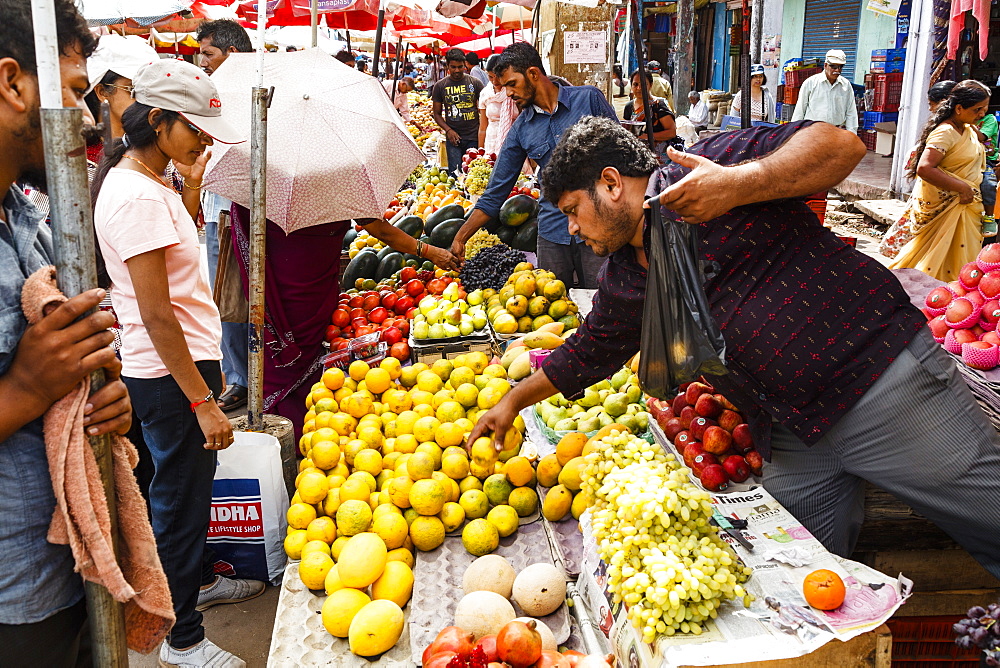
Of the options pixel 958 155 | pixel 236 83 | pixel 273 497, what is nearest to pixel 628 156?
pixel 273 497

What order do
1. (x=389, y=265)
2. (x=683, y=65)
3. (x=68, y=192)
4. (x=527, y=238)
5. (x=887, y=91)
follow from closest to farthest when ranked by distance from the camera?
(x=68, y=192) → (x=527, y=238) → (x=389, y=265) → (x=887, y=91) → (x=683, y=65)

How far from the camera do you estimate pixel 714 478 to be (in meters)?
2.45

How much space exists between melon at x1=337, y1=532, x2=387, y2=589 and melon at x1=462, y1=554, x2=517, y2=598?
1.06ft

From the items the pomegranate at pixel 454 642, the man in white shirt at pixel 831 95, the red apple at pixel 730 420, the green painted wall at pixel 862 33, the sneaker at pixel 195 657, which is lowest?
the sneaker at pixel 195 657

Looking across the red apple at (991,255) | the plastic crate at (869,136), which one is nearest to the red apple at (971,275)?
the red apple at (991,255)

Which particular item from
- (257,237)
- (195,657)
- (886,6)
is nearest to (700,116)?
(886,6)

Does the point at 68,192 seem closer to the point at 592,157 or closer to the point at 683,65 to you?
the point at 592,157

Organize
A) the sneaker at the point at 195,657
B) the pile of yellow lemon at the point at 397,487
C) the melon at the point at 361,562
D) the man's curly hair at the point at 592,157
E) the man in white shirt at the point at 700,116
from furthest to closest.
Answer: the man in white shirt at the point at 700,116 < the sneaker at the point at 195,657 < the pile of yellow lemon at the point at 397,487 < the melon at the point at 361,562 < the man's curly hair at the point at 592,157

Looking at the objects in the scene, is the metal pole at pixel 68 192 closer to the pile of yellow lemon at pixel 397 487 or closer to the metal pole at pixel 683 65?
the pile of yellow lemon at pixel 397 487

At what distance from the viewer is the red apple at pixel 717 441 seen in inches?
101

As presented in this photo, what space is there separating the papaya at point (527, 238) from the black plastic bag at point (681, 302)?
390cm

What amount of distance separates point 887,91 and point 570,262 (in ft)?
37.1

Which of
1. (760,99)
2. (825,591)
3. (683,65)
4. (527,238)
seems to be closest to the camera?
(825,591)

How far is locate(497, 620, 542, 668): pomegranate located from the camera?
1831mm
